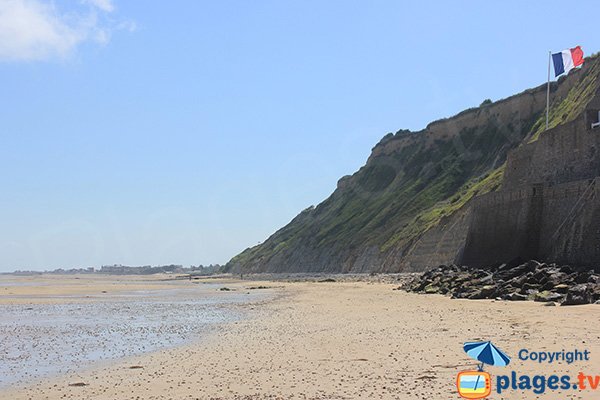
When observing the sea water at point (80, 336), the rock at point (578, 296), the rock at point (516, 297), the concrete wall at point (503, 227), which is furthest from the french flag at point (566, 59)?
the sea water at point (80, 336)

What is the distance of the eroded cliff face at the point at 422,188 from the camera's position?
195ft

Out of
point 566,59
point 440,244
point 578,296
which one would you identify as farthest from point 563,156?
point 440,244

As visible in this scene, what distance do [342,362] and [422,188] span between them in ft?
259

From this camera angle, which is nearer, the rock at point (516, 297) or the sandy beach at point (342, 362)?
the sandy beach at point (342, 362)

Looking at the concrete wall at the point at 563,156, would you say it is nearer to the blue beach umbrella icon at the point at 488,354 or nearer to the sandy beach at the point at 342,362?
the sandy beach at the point at 342,362

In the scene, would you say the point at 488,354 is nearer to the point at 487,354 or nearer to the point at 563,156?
the point at 487,354

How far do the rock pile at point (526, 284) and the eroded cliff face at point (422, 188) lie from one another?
23533 millimetres

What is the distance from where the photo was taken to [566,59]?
117 ft

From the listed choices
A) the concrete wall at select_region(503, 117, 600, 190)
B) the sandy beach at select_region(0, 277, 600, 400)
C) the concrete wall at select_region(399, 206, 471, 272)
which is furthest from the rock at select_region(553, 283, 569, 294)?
the concrete wall at select_region(399, 206, 471, 272)

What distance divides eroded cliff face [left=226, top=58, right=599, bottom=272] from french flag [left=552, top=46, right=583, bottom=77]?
15.6 metres

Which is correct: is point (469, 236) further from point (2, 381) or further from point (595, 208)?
point (2, 381)

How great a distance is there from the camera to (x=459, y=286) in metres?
25.6

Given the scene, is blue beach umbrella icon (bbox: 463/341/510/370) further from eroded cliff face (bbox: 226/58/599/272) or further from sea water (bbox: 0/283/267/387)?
eroded cliff face (bbox: 226/58/599/272)

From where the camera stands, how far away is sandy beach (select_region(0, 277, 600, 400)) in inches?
332
